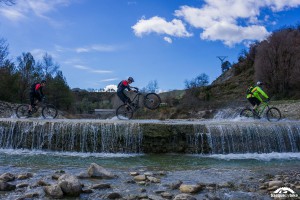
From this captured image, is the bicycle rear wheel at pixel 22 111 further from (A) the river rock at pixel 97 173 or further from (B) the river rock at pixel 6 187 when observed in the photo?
(B) the river rock at pixel 6 187

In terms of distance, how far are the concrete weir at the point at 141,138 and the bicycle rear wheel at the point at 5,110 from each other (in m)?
14.8

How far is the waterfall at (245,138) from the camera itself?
15156 millimetres

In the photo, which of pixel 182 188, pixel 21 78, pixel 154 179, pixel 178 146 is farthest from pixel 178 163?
pixel 21 78

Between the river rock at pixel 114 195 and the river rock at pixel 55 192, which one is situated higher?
the river rock at pixel 55 192

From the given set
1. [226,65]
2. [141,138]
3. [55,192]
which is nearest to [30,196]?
[55,192]

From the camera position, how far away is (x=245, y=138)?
15.4 metres

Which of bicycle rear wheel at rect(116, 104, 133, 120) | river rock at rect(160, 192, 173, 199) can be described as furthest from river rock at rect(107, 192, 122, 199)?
bicycle rear wheel at rect(116, 104, 133, 120)

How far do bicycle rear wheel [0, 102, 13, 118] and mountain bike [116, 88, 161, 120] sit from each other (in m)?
15.6

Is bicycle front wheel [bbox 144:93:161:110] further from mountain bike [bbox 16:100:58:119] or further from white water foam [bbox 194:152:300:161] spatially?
mountain bike [bbox 16:100:58:119]

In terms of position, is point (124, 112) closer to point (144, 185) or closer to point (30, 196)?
point (144, 185)

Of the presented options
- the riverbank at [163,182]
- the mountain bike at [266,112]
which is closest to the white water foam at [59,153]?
the riverbank at [163,182]

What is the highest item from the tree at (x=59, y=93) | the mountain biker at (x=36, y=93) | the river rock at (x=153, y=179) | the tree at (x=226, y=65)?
the tree at (x=226, y=65)

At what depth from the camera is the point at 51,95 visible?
47.2 m

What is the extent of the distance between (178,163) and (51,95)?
3814 centimetres
